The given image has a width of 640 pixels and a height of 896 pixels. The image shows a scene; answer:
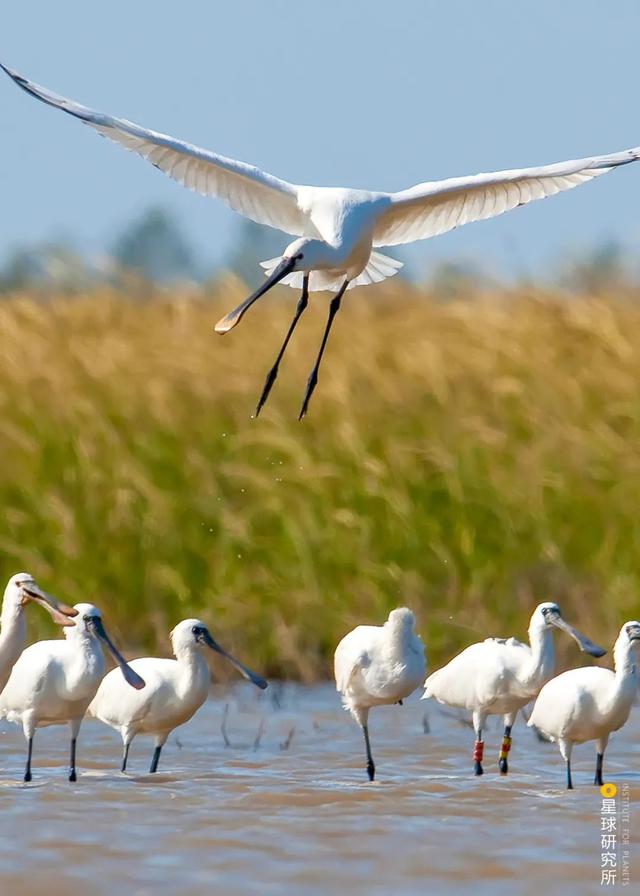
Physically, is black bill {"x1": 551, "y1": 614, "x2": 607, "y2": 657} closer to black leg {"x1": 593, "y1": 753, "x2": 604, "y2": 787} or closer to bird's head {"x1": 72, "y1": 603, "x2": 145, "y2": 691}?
black leg {"x1": 593, "y1": 753, "x2": 604, "y2": 787}

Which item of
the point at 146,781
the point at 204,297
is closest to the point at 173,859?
the point at 146,781

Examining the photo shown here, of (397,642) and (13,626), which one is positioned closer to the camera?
(13,626)

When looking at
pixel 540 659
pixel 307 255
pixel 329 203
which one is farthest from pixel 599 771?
pixel 329 203

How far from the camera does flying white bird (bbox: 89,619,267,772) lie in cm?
788

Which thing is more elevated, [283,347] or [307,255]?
[307,255]

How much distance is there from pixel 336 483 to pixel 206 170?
67.1 inches

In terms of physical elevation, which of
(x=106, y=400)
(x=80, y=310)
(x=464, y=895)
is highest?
(x=80, y=310)

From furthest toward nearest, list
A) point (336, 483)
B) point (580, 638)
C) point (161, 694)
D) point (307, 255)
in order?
point (336, 483) → point (307, 255) → point (580, 638) → point (161, 694)

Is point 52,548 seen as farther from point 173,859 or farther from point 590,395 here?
point 173,859

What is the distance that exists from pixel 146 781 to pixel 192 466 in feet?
9.50

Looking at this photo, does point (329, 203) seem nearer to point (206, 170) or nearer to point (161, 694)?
point (206, 170)

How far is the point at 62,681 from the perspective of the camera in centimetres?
Answer: 775

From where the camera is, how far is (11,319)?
473 inches

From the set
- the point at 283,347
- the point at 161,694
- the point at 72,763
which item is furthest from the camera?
the point at 283,347
